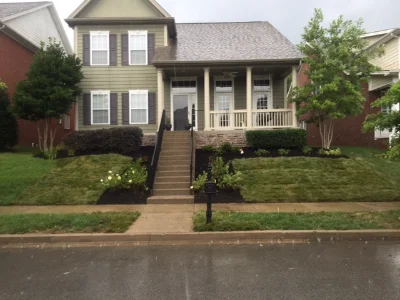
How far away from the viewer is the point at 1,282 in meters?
5.11

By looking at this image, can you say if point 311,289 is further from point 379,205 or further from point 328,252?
point 379,205

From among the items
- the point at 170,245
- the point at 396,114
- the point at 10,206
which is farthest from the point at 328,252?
the point at 10,206

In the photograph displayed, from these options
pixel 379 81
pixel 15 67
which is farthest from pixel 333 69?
pixel 15 67

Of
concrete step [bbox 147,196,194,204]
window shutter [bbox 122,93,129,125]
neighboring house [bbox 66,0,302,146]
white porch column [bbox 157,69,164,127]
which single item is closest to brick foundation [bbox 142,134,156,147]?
neighboring house [bbox 66,0,302,146]

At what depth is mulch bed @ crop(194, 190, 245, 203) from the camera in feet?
35.6

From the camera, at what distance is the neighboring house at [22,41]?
58.7 ft

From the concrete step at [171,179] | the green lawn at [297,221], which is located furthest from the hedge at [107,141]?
the green lawn at [297,221]

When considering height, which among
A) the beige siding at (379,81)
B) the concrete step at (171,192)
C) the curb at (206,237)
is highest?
the beige siding at (379,81)

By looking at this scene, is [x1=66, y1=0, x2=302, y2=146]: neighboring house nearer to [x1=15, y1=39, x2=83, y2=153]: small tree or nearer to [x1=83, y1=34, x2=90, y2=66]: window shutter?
[x1=83, y1=34, x2=90, y2=66]: window shutter

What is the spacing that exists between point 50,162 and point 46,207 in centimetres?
390

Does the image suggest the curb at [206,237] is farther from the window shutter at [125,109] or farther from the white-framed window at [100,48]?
the white-framed window at [100,48]

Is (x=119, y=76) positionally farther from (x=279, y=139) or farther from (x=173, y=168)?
(x=279, y=139)

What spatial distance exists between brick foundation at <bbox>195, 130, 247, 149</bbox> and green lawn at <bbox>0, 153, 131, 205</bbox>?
339 cm

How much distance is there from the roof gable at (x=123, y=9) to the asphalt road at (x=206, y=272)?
13690 millimetres
